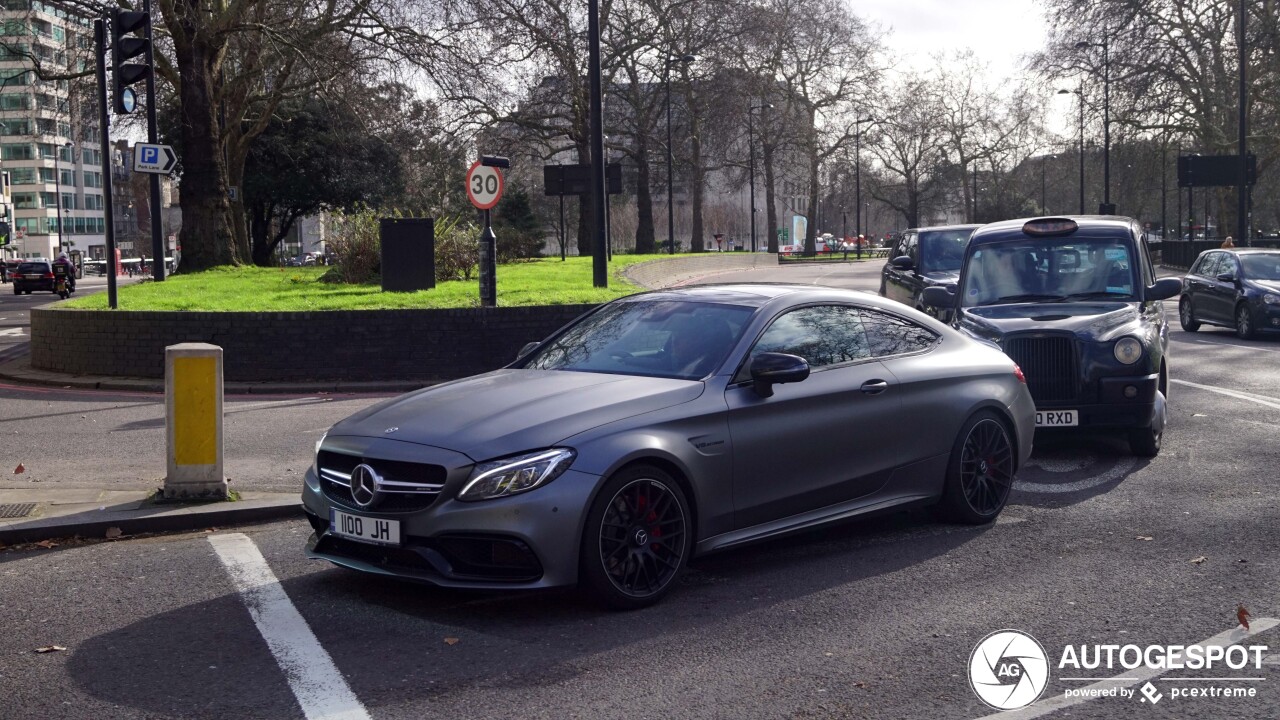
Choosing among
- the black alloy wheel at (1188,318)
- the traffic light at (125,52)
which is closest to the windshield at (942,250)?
the black alloy wheel at (1188,318)

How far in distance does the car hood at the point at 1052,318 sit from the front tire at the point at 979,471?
2421 millimetres

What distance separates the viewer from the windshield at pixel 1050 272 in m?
10.8

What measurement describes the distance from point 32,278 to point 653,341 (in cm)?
5009

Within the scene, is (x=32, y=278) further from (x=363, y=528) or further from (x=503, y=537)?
(x=503, y=537)

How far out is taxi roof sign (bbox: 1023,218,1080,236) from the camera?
11116 mm

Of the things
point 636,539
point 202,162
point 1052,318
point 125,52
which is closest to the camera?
point 636,539

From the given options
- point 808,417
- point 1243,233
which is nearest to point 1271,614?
point 808,417

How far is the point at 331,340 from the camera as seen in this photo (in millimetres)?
16234

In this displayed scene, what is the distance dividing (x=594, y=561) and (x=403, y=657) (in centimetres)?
94

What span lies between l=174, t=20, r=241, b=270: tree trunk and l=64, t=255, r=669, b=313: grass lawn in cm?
103

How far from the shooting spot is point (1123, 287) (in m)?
10.7

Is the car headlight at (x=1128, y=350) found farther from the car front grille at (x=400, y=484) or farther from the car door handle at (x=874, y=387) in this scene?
the car front grille at (x=400, y=484)

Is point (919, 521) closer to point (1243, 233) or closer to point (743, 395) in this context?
point (743, 395)

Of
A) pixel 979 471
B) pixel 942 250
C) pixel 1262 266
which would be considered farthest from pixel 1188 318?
pixel 979 471
